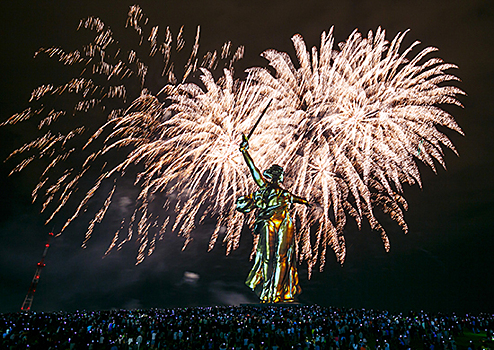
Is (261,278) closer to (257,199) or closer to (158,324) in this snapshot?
(257,199)

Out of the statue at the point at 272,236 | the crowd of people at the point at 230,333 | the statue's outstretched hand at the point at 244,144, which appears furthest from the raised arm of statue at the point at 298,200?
the crowd of people at the point at 230,333

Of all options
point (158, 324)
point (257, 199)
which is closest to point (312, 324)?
point (158, 324)

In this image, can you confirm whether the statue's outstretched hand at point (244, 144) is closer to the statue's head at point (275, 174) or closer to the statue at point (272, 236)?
the statue at point (272, 236)

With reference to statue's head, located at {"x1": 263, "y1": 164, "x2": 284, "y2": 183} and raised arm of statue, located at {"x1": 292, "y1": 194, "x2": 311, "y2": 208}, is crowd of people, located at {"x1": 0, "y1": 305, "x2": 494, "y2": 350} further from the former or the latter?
statue's head, located at {"x1": 263, "y1": 164, "x2": 284, "y2": 183}

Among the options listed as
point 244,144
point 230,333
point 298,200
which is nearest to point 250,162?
point 244,144

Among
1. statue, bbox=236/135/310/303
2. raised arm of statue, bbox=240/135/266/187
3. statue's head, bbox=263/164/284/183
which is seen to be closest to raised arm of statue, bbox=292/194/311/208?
statue, bbox=236/135/310/303

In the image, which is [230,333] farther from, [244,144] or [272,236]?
[244,144]

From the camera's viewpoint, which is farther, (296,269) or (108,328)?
(296,269)
